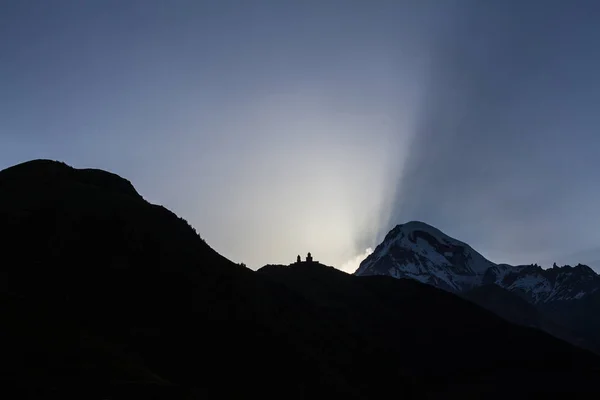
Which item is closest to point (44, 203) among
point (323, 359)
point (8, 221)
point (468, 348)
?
point (8, 221)

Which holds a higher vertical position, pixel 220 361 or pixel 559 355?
pixel 559 355

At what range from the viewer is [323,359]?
2680 inches

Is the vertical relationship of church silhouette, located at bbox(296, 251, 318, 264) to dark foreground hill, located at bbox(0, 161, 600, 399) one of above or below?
above

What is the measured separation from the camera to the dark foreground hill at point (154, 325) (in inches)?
1137

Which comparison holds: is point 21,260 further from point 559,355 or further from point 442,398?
point 559,355

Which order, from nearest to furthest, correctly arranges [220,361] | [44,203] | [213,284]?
1. [220,361]
2. [44,203]
3. [213,284]

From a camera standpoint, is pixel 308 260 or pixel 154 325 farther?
pixel 308 260

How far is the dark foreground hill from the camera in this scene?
28875mm

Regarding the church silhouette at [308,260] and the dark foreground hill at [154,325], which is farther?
the church silhouette at [308,260]

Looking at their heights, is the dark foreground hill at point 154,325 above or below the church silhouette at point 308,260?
below

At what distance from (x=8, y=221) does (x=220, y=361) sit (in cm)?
2909

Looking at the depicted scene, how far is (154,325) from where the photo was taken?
48344mm

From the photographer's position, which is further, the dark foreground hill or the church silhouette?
the church silhouette

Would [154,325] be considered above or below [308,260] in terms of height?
below
